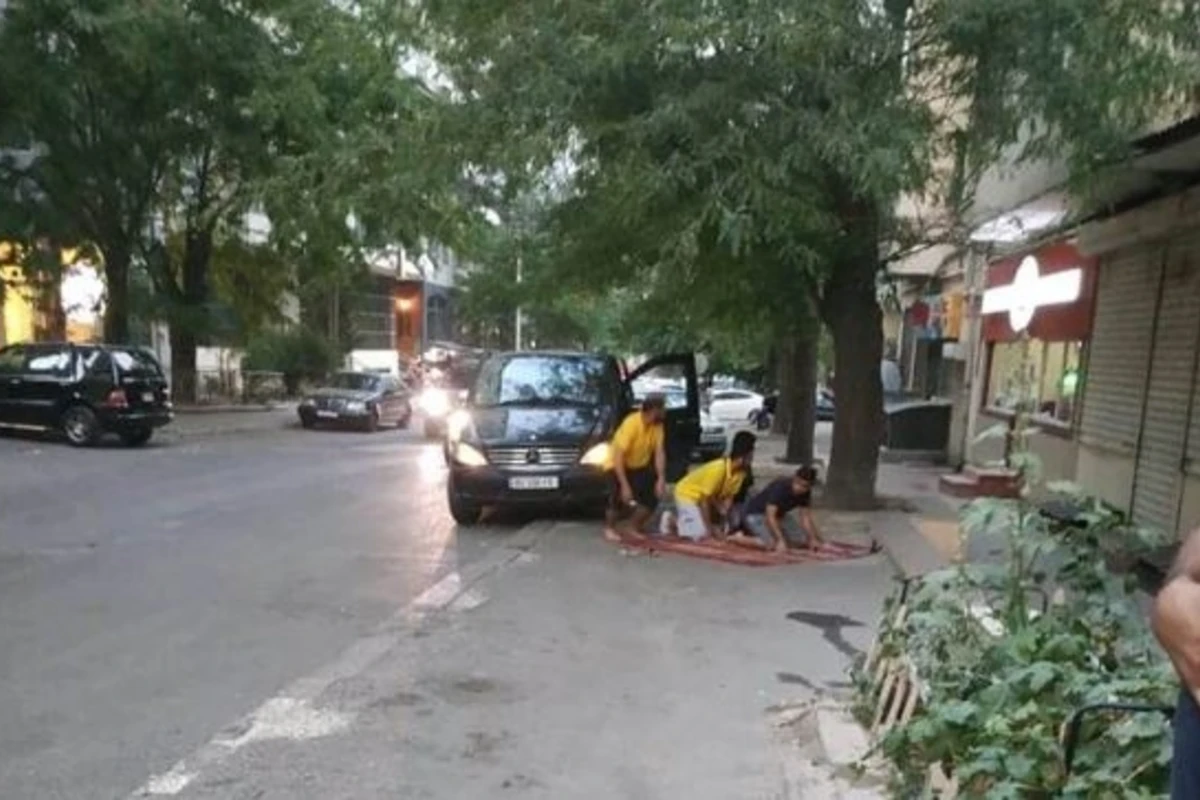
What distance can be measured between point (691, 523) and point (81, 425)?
43.6 ft

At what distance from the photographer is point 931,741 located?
12.7 feet

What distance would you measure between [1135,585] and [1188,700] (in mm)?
2530

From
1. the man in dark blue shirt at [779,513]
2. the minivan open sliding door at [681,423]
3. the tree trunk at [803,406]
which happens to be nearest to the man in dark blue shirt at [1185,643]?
the man in dark blue shirt at [779,513]

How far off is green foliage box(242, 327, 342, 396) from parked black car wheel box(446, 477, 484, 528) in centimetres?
2537

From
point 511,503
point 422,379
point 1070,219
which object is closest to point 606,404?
point 511,503

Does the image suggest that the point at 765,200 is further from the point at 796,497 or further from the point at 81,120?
the point at 81,120

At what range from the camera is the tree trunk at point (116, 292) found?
83.9ft

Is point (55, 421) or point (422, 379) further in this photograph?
point (422, 379)

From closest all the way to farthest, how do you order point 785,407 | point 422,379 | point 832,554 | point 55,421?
1. point 832,554
2. point 55,421
3. point 785,407
4. point 422,379

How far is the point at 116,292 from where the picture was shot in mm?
25969

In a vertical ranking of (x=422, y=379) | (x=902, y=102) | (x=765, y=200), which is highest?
(x=902, y=102)

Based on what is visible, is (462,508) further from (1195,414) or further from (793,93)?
(1195,414)

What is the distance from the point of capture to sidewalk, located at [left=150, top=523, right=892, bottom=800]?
4.91 metres

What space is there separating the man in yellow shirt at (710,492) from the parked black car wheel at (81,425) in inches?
504
